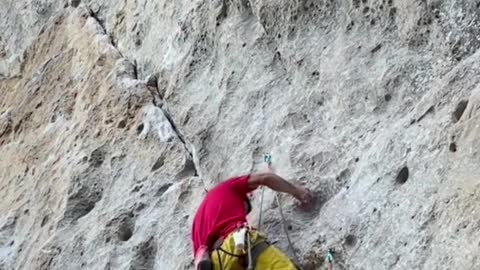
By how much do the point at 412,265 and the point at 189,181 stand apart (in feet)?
5.23

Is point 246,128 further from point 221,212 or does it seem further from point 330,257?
point 330,257

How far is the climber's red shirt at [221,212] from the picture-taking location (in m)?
4.55

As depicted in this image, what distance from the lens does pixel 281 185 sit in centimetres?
459

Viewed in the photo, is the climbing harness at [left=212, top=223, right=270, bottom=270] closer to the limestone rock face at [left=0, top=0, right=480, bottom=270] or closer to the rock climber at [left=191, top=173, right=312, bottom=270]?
the rock climber at [left=191, top=173, right=312, bottom=270]

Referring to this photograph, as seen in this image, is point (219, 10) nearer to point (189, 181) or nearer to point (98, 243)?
point (189, 181)

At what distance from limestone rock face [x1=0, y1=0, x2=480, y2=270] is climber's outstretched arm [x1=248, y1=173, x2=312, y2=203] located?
0.20 feet

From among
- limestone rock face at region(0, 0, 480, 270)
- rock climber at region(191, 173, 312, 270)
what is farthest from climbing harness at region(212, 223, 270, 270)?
limestone rock face at region(0, 0, 480, 270)

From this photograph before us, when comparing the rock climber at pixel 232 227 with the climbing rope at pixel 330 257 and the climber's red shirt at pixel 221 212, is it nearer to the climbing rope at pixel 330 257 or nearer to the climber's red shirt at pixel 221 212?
the climber's red shirt at pixel 221 212

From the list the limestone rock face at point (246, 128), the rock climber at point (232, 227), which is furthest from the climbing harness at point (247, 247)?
the limestone rock face at point (246, 128)

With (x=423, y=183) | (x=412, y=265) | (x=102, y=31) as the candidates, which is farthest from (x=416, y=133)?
(x=102, y=31)

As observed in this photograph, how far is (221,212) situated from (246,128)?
70 cm

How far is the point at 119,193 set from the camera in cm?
553

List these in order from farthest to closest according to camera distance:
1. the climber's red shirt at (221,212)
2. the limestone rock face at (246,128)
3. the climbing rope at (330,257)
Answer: the climber's red shirt at (221,212)
the climbing rope at (330,257)
the limestone rock face at (246,128)

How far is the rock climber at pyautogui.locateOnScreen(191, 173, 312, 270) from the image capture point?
173 inches
